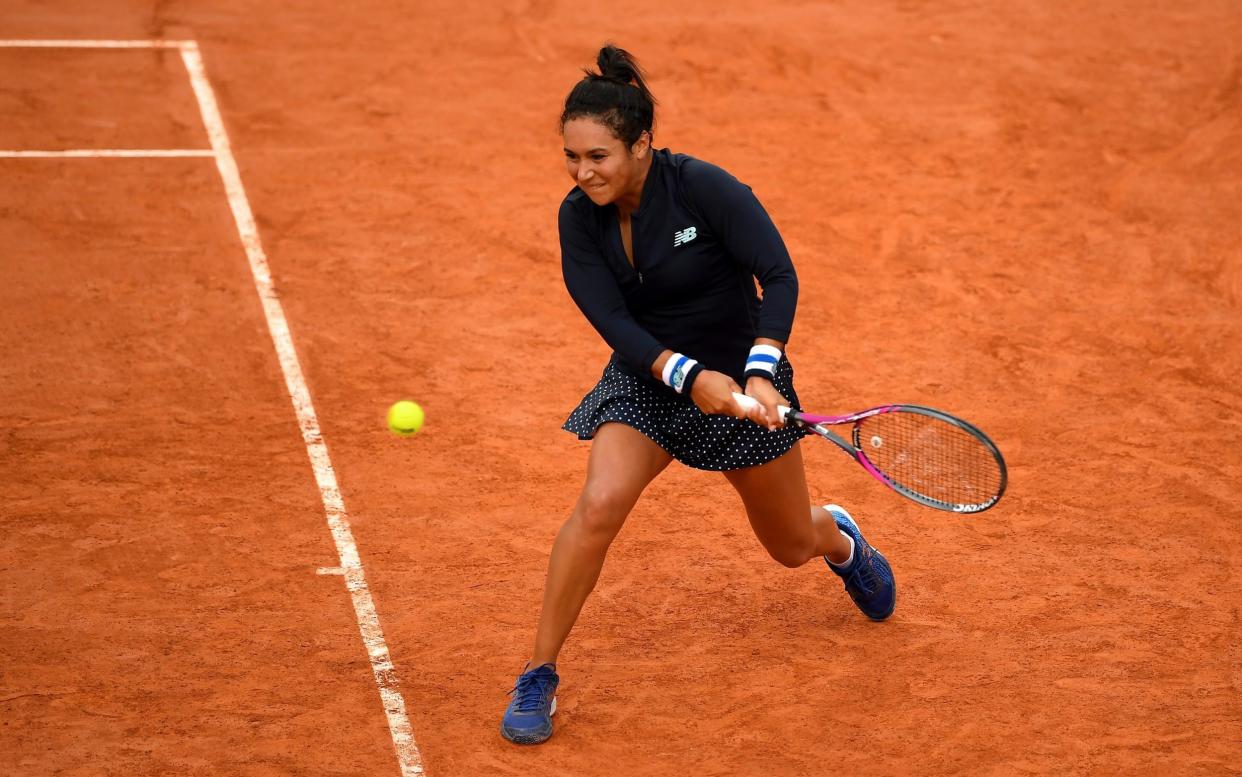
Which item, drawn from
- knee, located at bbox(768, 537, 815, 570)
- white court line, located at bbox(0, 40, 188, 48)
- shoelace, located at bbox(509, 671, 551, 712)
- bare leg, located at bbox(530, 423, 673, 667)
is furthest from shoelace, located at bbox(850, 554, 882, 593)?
white court line, located at bbox(0, 40, 188, 48)

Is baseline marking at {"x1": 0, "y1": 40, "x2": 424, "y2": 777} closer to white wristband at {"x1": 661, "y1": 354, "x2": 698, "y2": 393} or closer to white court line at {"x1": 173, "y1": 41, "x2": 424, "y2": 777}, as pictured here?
white court line at {"x1": 173, "y1": 41, "x2": 424, "y2": 777}

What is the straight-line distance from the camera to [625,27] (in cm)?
1245

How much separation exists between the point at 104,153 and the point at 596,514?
6540 millimetres

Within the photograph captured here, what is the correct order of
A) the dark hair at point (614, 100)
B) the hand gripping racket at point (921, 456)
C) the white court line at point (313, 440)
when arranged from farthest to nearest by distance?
the white court line at point (313, 440) → the hand gripping racket at point (921, 456) → the dark hair at point (614, 100)

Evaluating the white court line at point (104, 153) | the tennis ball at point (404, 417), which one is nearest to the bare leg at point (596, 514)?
the tennis ball at point (404, 417)

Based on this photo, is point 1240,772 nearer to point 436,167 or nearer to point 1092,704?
point 1092,704

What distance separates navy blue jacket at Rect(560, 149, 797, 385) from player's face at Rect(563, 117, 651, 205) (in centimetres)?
8

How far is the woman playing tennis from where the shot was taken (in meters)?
4.53

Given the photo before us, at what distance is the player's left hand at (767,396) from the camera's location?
441 cm

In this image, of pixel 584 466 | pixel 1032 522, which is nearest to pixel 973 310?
pixel 1032 522

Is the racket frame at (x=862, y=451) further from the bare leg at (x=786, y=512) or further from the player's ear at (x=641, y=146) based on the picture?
the player's ear at (x=641, y=146)

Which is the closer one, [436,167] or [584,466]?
[584,466]

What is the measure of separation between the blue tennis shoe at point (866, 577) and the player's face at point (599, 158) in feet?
5.23

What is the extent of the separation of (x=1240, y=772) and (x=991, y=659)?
37.1 inches
